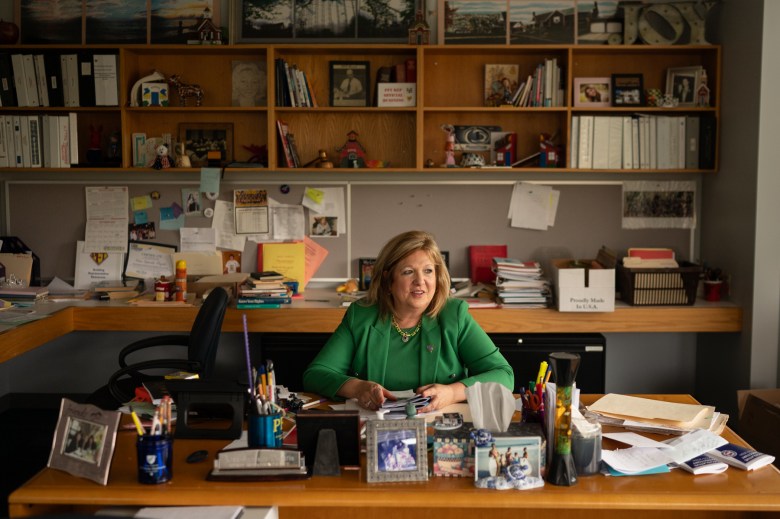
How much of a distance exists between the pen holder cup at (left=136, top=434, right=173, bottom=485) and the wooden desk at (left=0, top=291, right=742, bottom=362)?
2011 millimetres

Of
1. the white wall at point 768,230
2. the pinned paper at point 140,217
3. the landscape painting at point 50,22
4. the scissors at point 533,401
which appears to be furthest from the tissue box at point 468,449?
the landscape painting at point 50,22

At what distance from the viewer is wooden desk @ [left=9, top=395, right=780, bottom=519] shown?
5.55 ft

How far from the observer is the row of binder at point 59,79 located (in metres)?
4.04

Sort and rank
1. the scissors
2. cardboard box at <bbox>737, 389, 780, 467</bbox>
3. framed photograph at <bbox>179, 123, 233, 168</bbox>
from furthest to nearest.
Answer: framed photograph at <bbox>179, 123, 233, 168</bbox>, cardboard box at <bbox>737, 389, 780, 467</bbox>, the scissors

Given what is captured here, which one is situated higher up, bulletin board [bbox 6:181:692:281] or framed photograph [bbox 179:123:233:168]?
framed photograph [bbox 179:123:233:168]

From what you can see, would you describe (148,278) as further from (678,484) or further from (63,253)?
(678,484)

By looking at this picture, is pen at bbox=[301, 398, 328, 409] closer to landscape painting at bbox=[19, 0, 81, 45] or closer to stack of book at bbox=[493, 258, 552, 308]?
stack of book at bbox=[493, 258, 552, 308]

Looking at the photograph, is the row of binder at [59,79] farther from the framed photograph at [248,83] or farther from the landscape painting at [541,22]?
the landscape painting at [541,22]

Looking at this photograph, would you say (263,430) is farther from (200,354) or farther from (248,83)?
(248,83)

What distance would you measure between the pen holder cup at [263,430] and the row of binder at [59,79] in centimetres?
268

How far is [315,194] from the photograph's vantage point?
427cm

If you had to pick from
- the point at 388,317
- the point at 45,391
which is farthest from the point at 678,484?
the point at 45,391

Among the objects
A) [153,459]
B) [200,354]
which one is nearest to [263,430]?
[153,459]

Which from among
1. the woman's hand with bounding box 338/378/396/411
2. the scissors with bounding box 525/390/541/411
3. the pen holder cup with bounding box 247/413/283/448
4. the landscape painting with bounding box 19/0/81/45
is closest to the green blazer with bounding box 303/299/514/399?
the woman's hand with bounding box 338/378/396/411
